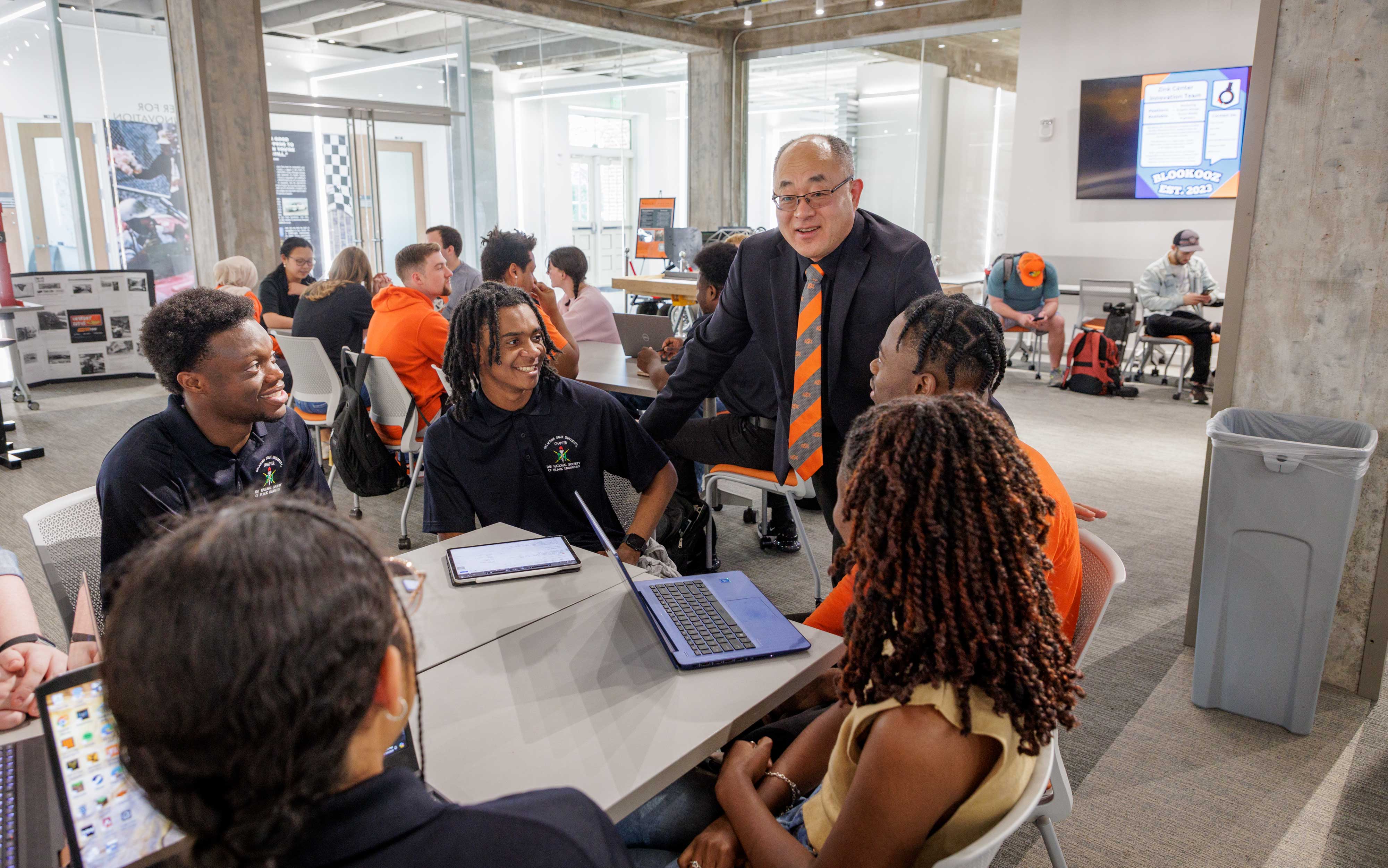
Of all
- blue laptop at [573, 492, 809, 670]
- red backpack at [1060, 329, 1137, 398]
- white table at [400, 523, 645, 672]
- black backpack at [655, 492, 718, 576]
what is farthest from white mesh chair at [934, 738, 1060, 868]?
red backpack at [1060, 329, 1137, 398]

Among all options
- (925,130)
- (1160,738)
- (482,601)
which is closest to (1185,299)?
(925,130)

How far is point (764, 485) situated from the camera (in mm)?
3236

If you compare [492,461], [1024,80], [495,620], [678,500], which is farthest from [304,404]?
[1024,80]

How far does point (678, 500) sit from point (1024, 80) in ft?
23.7

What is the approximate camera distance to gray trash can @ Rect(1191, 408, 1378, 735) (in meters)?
2.37

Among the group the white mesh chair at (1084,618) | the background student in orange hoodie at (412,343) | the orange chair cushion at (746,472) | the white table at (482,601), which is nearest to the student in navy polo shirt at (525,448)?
the white table at (482,601)

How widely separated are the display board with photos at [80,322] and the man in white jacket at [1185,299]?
8198 mm

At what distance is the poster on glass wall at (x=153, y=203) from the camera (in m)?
7.40

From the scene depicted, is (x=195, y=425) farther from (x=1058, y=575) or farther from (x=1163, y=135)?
(x=1163, y=135)

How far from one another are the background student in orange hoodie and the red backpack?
5.44 metres

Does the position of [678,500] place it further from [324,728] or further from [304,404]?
[324,728]

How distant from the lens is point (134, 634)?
644 millimetres

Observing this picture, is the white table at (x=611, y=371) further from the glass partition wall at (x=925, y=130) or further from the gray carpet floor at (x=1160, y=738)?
the glass partition wall at (x=925, y=130)

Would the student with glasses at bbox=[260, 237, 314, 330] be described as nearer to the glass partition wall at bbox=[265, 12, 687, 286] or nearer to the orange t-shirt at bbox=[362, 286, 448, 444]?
the orange t-shirt at bbox=[362, 286, 448, 444]
